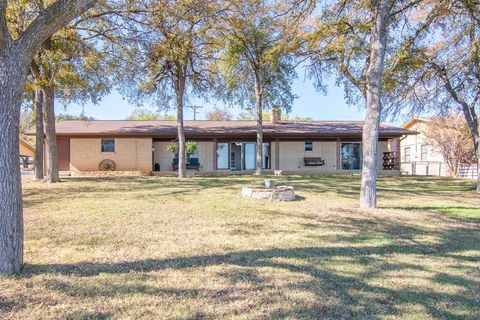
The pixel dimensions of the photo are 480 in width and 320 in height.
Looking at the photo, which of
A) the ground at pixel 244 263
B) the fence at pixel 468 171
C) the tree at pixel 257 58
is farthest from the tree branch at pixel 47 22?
the fence at pixel 468 171

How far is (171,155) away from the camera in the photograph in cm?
2241

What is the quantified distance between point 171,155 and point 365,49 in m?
12.5

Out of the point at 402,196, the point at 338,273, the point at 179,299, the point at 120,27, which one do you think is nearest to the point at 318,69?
the point at 402,196

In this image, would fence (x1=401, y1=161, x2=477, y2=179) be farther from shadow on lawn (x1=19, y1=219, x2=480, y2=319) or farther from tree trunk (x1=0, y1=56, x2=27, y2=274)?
tree trunk (x1=0, y1=56, x2=27, y2=274)

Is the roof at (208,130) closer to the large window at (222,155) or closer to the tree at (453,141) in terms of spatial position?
the large window at (222,155)

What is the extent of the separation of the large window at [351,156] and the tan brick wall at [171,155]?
835cm

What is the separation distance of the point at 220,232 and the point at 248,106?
18132 mm

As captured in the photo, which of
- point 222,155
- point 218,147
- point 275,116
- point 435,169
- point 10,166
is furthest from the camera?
point 435,169

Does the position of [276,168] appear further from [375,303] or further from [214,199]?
[375,303]

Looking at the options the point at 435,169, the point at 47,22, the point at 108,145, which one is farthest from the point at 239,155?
the point at 47,22

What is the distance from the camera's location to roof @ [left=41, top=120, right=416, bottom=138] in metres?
21.2

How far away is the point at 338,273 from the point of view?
430 centimetres

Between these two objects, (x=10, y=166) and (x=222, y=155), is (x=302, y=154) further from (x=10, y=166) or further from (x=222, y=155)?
(x=10, y=166)

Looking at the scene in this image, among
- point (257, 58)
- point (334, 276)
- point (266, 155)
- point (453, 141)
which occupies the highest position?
point (257, 58)
